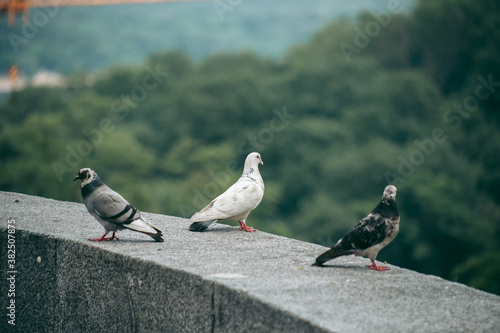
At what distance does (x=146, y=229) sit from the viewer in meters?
5.62

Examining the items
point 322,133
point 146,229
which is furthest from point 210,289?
point 322,133

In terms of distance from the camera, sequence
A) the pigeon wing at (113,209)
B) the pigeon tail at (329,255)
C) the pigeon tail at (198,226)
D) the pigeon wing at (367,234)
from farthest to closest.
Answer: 1. the pigeon tail at (198,226)
2. the pigeon wing at (113,209)
3. the pigeon wing at (367,234)
4. the pigeon tail at (329,255)

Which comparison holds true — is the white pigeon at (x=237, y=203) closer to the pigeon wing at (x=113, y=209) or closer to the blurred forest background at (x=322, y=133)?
the pigeon wing at (x=113, y=209)

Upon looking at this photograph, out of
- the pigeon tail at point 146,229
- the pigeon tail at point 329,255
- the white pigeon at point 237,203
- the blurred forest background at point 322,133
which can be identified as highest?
the pigeon tail at point 329,255

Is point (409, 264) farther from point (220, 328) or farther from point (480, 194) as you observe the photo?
point (220, 328)

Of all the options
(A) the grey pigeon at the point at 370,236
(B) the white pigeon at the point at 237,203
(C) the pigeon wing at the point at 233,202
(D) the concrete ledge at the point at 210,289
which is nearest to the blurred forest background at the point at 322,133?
(B) the white pigeon at the point at 237,203

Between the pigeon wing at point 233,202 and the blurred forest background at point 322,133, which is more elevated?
the pigeon wing at point 233,202

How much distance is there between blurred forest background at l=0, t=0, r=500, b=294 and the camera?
179 ft

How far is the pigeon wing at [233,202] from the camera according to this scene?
672 centimetres

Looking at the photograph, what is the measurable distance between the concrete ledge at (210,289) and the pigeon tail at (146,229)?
0.34ft

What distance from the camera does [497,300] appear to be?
4516 mm

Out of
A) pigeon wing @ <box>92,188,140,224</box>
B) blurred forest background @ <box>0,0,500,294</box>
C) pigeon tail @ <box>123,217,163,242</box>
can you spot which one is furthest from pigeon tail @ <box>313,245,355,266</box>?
blurred forest background @ <box>0,0,500,294</box>

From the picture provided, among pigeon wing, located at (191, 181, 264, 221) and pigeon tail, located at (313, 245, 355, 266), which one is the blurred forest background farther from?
pigeon tail, located at (313, 245, 355, 266)

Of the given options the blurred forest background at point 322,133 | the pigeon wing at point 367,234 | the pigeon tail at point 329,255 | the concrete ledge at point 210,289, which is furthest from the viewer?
the blurred forest background at point 322,133
